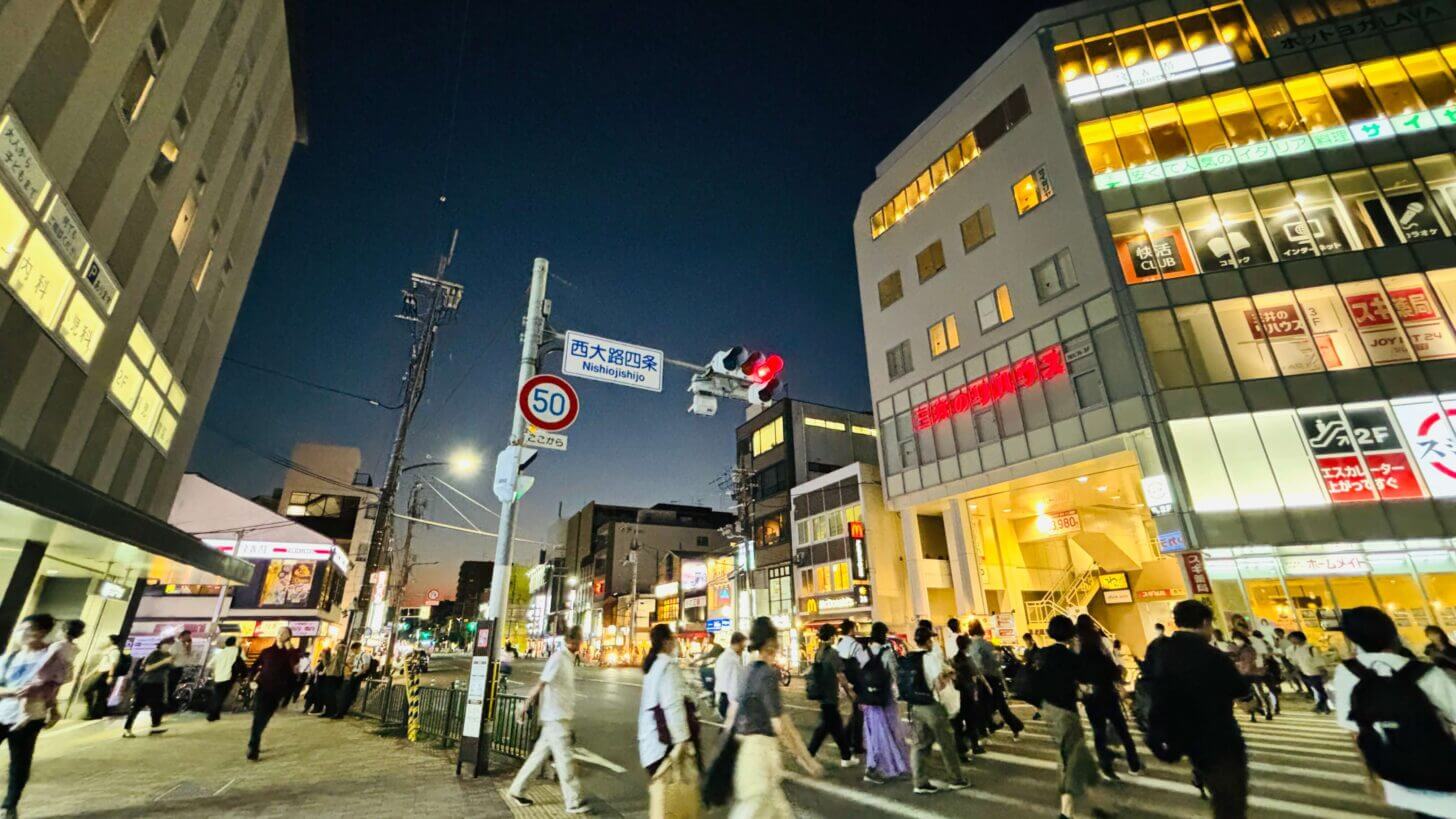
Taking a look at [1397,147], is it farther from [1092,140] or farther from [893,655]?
[893,655]

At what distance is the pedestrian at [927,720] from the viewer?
712 cm

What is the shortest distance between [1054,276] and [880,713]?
860 inches

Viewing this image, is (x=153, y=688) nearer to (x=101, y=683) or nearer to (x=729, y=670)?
(x=101, y=683)

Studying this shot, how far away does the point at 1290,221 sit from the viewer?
20.7 meters

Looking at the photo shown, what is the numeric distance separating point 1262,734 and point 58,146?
2379 cm

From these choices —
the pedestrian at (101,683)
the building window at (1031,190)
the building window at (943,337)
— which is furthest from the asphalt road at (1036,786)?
the building window at (1031,190)

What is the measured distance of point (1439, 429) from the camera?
56.2 feet

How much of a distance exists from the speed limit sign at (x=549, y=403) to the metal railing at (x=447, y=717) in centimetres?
406

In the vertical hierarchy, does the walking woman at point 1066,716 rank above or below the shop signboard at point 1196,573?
below

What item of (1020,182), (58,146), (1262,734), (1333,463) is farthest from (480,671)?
(1020,182)

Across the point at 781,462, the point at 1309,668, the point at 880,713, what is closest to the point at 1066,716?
the point at 880,713

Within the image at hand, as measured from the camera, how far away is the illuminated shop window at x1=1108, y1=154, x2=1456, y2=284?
19391 mm

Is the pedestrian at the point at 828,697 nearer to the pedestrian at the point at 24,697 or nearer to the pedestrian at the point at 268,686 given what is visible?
the pedestrian at the point at 268,686

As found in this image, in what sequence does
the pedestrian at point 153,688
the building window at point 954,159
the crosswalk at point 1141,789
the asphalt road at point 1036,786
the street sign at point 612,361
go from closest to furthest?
the crosswalk at point 1141,789
the asphalt road at point 1036,786
the street sign at point 612,361
the pedestrian at point 153,688
the building window at point 954,159
